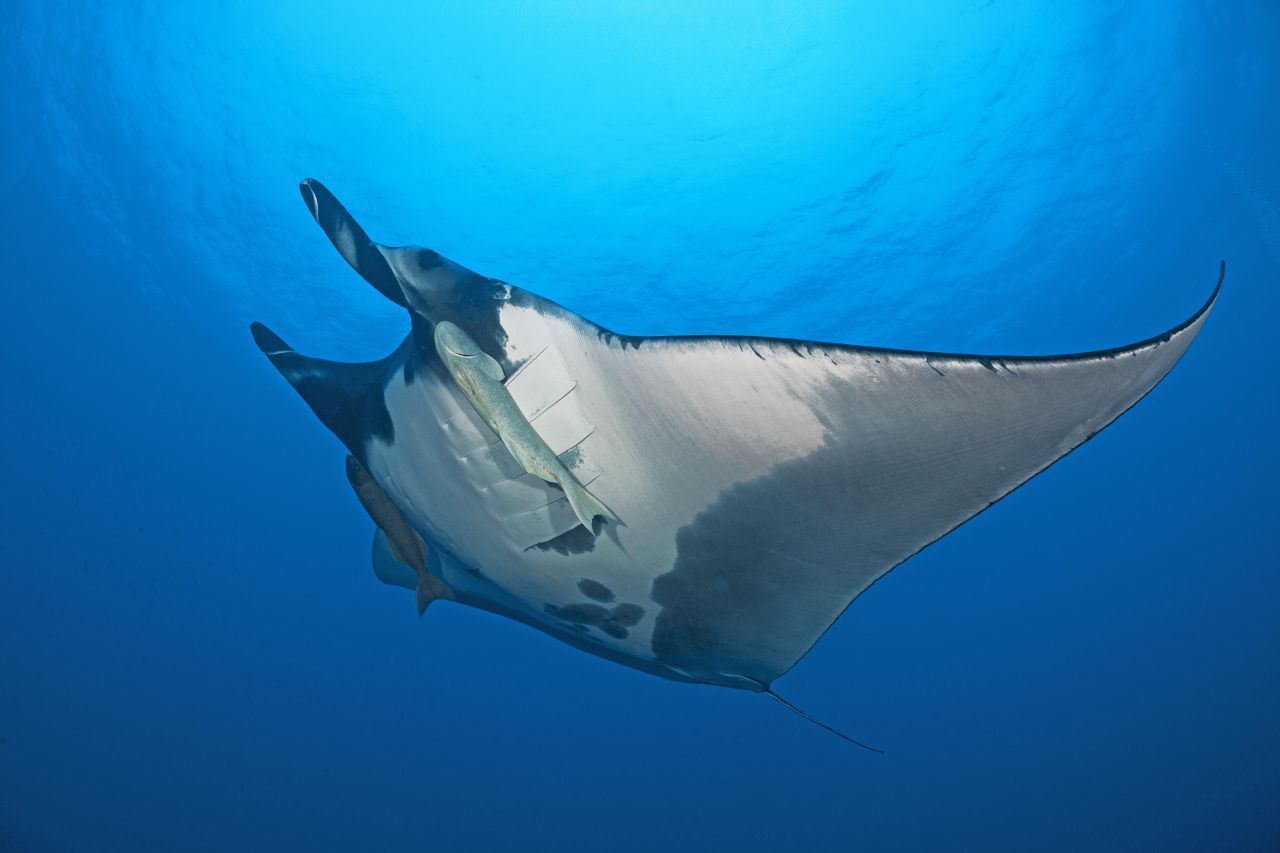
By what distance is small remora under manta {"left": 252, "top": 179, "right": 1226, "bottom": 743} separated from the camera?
4.99ft

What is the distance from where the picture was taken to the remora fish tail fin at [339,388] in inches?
86.0

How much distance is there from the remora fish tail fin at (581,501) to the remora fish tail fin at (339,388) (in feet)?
2.52

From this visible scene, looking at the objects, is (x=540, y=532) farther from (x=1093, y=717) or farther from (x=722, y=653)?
(x=1093, y=717)

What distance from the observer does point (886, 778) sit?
2456 cm

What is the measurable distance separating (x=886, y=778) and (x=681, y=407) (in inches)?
1115

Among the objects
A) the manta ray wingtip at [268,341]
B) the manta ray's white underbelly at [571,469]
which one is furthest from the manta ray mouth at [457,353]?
the manta ray wingtip at [268,341]

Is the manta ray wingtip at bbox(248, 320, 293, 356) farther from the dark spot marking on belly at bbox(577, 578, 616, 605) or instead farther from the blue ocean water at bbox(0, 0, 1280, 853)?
the blue ocean water at bbox(0, 0, 1280, 853)

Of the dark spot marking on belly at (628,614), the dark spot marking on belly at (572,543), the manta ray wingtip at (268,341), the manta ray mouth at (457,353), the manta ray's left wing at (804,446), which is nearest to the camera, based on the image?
the manta ray's left wing at (804,446)

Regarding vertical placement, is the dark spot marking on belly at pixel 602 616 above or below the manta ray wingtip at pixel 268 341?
below

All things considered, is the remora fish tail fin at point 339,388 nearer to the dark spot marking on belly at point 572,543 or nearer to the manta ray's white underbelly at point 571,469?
the manta ray's white underbelly at point 571,469

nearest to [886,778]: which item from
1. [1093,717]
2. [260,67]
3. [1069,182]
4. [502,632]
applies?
[1093,717]

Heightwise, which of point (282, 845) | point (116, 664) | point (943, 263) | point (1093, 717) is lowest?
point (282, 845)

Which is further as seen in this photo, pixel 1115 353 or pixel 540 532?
pixel 540 532

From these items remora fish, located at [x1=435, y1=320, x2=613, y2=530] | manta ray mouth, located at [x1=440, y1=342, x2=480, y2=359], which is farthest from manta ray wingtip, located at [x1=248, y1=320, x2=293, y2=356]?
manta ray mouth, located at [x1=440, y1=342, x2=480, y2=359]
